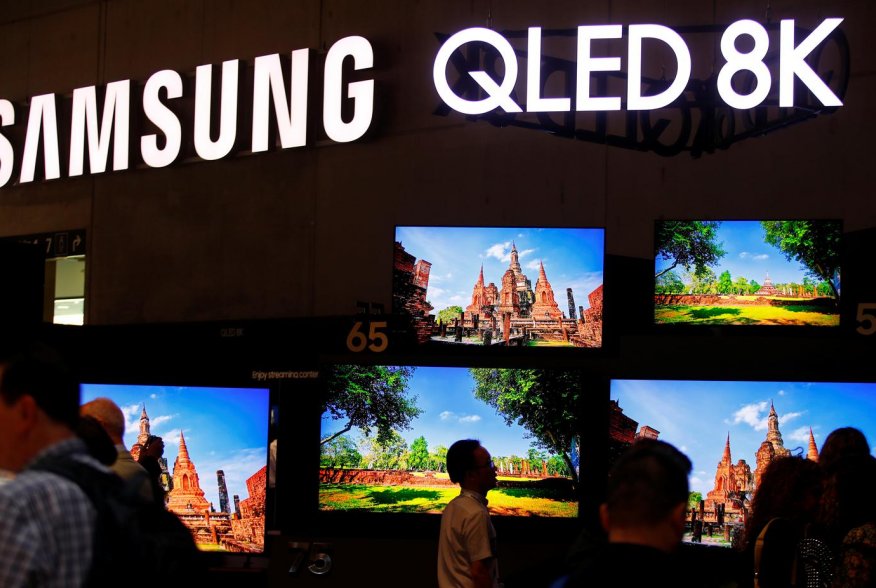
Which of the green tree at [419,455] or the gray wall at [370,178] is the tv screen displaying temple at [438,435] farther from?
the gray wall at [370,178]

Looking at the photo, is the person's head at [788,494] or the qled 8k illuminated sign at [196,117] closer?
the person's head at [788,494]

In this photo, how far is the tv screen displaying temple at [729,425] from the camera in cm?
528

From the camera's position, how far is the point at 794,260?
5.89 m

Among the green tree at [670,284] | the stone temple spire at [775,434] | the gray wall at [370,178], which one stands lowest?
the stone temple spire at [775,434]

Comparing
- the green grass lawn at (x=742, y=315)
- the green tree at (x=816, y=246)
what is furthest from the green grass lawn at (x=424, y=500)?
the green tree at (x=816, y=246)

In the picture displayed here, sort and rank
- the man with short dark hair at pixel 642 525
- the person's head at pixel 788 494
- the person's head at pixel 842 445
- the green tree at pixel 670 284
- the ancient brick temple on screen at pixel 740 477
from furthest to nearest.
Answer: the green tree at pixel 670 284
the ancient brick temple on screen at pixel 740 477
the person's head at pixel 842 445
the person's head at pixel 788 494
the man with short dark hair at pixel 642 525

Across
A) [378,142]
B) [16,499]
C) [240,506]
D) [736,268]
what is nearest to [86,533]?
[16,499]

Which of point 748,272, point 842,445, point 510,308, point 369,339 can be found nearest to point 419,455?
point 369,339

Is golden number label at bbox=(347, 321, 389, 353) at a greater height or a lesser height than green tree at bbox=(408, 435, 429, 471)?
greater

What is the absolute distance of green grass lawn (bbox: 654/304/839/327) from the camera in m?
5.82

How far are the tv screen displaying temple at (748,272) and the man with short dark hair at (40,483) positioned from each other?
4.40 metres

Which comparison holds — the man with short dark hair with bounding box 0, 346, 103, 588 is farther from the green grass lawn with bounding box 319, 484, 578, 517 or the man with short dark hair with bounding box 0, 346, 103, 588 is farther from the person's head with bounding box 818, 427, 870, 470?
the green grass lawn with bounding box 319, 484, 578, 517

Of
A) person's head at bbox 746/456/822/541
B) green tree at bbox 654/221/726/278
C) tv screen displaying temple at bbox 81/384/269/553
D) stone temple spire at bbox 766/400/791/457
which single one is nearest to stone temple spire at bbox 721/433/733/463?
stone temple spire at bbox 766/400/791/457

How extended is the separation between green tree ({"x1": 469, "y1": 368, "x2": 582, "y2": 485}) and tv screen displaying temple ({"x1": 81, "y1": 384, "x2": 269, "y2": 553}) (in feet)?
4.70
